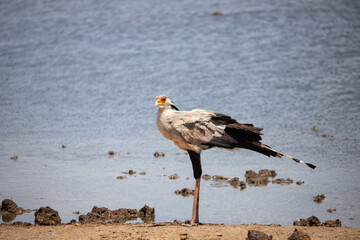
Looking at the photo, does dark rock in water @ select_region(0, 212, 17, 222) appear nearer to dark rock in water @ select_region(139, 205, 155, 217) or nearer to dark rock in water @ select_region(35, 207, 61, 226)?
dark rock in water @ select_region(35, 207, 61, 226)

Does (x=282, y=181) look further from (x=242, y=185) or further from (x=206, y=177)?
(x=206, y=177)

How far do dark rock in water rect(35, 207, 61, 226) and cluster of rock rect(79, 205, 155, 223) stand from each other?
349 mm

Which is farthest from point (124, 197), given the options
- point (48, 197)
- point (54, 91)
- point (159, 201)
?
point (54, 91)

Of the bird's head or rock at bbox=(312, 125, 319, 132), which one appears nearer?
the bird's head

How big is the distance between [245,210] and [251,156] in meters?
2.54

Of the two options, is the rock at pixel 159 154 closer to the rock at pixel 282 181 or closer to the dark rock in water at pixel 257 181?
the dark rock in water at pixel 257 181

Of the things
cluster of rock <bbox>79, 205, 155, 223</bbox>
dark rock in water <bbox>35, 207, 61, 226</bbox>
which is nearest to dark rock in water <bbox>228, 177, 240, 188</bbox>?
cluster of rock <bbox>79, 205, 155, 223</bbox>

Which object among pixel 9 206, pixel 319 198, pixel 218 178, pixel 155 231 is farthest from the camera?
pixel 218 178

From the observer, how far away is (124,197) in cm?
880

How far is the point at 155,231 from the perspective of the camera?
7.09 meters

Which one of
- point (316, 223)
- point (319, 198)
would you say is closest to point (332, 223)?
point (316, 223)

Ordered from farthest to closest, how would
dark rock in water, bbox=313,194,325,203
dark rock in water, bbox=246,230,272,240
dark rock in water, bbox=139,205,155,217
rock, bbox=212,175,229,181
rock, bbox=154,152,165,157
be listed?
rock, bbox=154,152,165,157
rock, bbox=212,175,229,181
dark rock in water, bbox=313,194,325,203
dark rock in water, bbox=139,205,155,217
dark rock in water, bbox=246,230,272,240

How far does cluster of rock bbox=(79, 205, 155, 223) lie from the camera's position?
7.92m

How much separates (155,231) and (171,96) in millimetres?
7162
